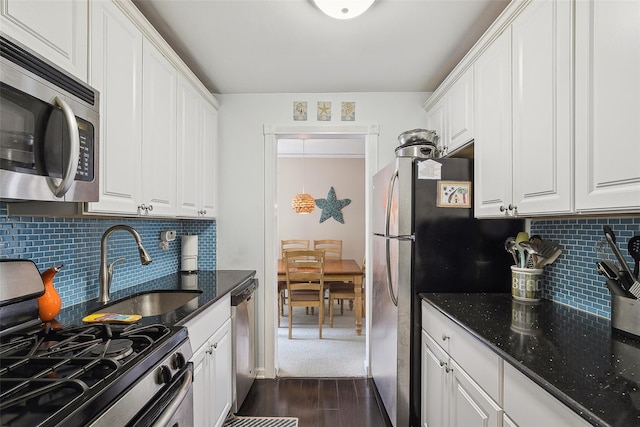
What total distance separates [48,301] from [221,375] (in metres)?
1.02

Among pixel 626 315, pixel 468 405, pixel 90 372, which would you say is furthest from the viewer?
pixel 468 405

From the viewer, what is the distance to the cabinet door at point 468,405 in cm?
118

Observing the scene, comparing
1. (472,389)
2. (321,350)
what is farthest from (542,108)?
(321,350)

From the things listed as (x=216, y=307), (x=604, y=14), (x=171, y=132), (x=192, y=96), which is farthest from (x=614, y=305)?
(x=192, y=96)

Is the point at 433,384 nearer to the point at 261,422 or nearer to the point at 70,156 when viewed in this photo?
the point at 261,422

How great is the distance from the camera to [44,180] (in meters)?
1.00

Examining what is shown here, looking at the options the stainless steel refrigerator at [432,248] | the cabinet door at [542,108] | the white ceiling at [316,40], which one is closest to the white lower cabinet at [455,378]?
the stainless steel refrigerator at [432,248]

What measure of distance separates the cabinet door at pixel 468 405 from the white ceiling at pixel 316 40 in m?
1.76

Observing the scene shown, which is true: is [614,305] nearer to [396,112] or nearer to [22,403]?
[22,403]

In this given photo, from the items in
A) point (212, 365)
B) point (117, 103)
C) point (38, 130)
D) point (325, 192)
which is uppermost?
point (117, 103)

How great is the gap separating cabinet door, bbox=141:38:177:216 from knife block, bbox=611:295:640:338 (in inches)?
82.1

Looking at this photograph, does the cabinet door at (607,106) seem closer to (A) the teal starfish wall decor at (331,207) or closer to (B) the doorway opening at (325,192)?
(B) the doorway opening at (325,192)

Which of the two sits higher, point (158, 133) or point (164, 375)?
point (158, 133)

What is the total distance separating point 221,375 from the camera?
198 cm
